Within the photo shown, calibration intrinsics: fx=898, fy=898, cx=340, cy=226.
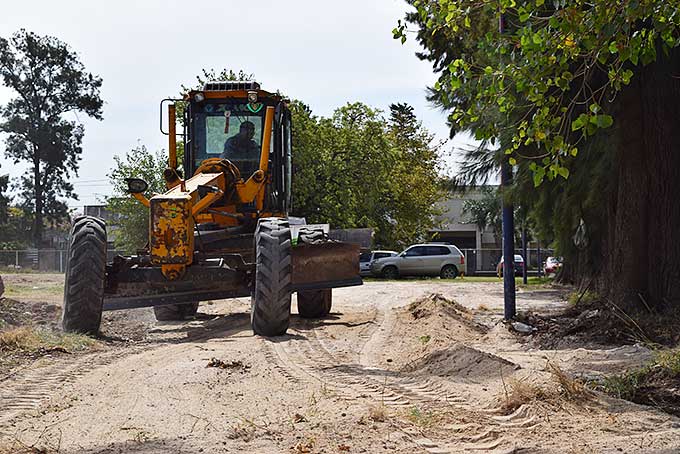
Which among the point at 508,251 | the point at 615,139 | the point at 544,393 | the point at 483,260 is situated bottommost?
the point at 483,260

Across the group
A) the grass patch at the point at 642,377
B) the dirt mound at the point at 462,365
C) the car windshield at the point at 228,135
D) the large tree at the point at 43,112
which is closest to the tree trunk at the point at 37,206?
the large tree at the point at 43,112

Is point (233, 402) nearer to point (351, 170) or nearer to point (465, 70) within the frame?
point (465, 70)

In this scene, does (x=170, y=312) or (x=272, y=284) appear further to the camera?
(x=170, y=312)

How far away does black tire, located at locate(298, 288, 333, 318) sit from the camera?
14.4 metres

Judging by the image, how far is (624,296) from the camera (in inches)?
485

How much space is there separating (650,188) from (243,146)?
240 inches

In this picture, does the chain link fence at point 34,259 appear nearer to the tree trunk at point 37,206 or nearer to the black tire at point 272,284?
the tree trunk at point 37,206

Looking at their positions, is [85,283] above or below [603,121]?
below

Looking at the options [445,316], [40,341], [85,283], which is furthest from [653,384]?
[85,283]

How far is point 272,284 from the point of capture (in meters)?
11.0

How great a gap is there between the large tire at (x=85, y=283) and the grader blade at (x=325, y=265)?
267 centimetres

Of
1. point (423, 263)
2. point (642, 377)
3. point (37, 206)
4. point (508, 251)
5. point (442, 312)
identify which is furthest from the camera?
point (37, 206)

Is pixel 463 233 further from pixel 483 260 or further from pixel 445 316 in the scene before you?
pixel 445 316

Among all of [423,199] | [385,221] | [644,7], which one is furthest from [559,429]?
[423,199]
